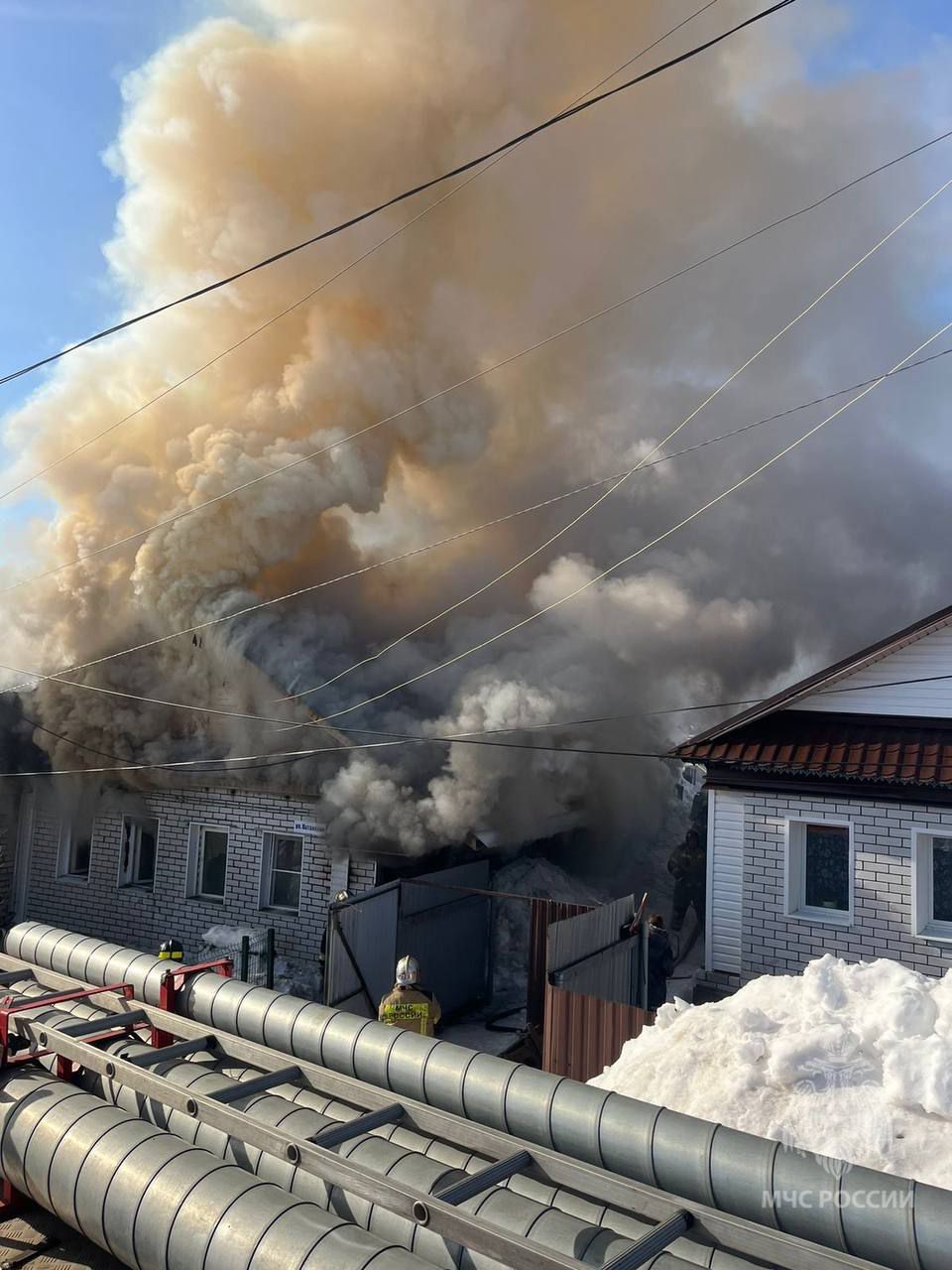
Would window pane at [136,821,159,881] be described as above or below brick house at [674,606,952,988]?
below

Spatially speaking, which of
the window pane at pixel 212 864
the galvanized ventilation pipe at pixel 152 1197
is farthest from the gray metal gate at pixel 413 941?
the galvanized ventilation pipe at pixel 152 1197

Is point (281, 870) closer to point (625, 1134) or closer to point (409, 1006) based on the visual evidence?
point (409, 1006)

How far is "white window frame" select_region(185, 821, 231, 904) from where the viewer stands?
565 inches

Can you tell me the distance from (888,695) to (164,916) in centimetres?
1150

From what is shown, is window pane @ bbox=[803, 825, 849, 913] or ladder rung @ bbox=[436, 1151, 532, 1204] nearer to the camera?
ladder rung @ bbox=[436, 1151, 532, 1204]

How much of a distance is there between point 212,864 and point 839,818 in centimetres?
1010

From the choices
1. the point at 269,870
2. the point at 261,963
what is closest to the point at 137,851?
the point at 269,870

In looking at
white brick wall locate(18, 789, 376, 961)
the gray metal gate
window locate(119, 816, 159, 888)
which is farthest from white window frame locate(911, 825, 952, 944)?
window locate(119, 816, 159, 888)

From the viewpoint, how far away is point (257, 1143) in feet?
11.5

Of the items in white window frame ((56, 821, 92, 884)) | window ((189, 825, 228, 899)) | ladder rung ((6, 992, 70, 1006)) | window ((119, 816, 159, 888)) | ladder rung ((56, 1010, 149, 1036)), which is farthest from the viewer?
white window frame ((56, 821, 92, 884))

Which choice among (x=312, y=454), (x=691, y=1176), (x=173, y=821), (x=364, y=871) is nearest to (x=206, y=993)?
(x=691, y=1176)

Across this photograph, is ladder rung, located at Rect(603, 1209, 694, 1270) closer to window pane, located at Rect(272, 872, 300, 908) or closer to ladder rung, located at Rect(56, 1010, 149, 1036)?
ladder rung, located at Rect(56, 1010, 149, 1036)

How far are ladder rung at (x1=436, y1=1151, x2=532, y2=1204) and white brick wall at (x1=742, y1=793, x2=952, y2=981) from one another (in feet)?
22.2

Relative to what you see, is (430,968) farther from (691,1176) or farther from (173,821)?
(691,1176)
